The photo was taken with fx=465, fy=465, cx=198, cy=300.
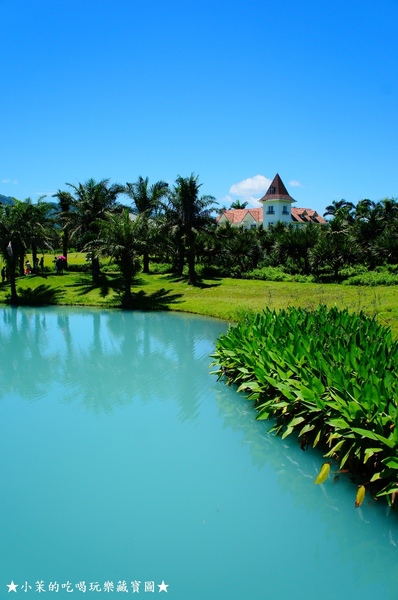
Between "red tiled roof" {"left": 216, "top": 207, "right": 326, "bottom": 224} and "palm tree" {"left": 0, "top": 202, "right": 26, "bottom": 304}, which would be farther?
"red tiled roof" {"left": 216, "top": 207, "right": 326, "bottom": 224}

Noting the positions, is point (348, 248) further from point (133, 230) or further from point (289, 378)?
point (289, 378)

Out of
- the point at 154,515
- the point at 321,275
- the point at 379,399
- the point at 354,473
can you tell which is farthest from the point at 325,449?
the point at 321,275

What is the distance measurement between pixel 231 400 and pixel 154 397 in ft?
6.05

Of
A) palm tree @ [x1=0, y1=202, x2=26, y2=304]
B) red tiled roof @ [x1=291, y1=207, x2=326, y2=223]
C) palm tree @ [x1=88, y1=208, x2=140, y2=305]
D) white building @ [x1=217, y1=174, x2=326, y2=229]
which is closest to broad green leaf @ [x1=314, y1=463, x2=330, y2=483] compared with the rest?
palm tree @ [x1=88, y1=208, x2=140, y2=305]

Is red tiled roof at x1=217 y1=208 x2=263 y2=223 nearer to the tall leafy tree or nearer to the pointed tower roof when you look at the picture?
the pointed tower roof

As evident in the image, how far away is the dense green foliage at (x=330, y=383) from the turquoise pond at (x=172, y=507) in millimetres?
499

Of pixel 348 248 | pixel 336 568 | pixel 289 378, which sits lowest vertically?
pixel 336 568

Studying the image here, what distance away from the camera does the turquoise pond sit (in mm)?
5164

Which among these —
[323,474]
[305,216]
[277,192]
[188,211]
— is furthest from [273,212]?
[323,474]

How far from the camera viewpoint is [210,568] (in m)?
5.29

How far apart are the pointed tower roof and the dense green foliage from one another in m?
61.8

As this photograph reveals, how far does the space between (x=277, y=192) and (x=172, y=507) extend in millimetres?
69288

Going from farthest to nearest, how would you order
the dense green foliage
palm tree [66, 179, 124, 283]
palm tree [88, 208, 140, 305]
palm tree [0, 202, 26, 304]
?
palm tree [66, 179, 124, 283], palm tree [0, 202, 26, 304], palm tree [88, 208, 140, 305], the dense green foliage

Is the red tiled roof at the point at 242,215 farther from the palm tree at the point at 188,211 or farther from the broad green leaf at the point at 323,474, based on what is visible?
the broad green leaf at the point at 323,474
